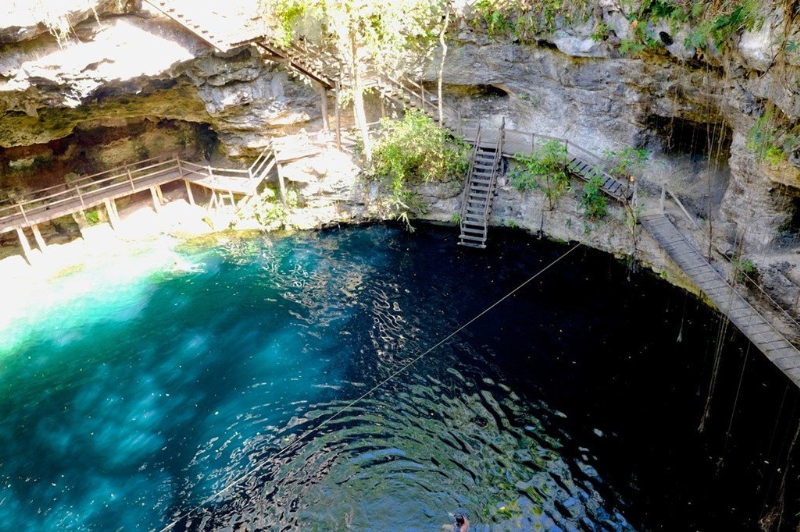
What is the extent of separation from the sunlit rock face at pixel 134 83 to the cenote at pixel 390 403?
732cm

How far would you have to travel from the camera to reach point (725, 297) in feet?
50.4

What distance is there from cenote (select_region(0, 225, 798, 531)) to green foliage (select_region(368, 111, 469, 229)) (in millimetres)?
2884

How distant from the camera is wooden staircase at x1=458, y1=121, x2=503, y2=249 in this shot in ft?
72.8

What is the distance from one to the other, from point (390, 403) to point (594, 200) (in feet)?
36.3

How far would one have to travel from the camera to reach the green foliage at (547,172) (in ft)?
69.4

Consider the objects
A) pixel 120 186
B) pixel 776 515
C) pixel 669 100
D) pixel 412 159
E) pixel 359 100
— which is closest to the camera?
pixel 776 515

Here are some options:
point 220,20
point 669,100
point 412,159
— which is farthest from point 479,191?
point 220,20

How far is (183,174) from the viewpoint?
27.4 m

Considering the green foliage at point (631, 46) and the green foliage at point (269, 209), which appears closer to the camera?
the green foliage at point (631, 46)

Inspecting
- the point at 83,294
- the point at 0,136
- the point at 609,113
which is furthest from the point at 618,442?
the point at 0,136

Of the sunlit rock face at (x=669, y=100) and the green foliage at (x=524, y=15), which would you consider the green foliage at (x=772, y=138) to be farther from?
the green foliage at (x=524, y=15)

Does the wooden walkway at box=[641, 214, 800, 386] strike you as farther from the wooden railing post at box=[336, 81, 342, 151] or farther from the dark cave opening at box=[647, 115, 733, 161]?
the wooden railing post at box=[336, 81, 342, 151]

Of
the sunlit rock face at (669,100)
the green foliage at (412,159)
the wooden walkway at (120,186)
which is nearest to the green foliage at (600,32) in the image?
the sunlit rock face at (669,100)

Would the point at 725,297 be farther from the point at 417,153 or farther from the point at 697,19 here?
the point at 417,153
